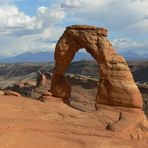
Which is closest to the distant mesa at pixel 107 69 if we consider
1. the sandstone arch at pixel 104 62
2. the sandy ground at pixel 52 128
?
the sandstone arch at pixel 104 62

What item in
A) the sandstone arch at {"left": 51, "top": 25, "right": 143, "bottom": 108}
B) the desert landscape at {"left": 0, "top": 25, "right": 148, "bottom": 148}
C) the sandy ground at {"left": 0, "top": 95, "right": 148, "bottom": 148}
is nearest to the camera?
the sandy ground at {"left": 0, "top": 95, "right": 148, "bottom": 148}

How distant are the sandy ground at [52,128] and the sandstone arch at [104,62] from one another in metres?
1.09

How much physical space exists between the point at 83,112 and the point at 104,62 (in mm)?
2823

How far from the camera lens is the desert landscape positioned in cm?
1652

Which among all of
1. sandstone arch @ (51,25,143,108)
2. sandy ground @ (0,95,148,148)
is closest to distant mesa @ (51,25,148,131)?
sandstone arch @ (51,25,143,108)

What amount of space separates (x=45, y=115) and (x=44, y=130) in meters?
3.05

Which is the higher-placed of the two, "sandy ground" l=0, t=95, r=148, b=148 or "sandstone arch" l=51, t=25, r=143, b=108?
"sandstone arch" l=51, t=25, r=143, b=108

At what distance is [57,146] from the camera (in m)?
15.9

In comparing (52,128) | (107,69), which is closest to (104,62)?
(107,69)

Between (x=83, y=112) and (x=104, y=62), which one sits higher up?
(x=104, y=62)

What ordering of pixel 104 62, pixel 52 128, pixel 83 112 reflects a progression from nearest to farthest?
1. pixel 52 128
2. pixel 83 112
3. pixel 104 62

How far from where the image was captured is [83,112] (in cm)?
2180

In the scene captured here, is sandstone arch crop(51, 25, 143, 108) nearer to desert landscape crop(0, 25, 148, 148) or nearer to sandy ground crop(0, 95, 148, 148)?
desert landscape crop(0, 25, 148, 148)

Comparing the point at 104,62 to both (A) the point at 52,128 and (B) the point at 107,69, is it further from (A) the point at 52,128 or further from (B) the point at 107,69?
(A) the point at 52,128
